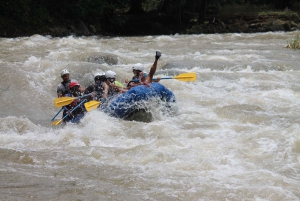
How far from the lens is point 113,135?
589 cm

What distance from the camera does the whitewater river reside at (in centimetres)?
400

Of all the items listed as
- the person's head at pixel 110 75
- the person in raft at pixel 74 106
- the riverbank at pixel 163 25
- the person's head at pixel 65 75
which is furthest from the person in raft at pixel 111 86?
the riverbank at pixel 163 25

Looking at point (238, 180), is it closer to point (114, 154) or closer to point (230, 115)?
point (114, 154)

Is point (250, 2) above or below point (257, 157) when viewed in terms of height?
above

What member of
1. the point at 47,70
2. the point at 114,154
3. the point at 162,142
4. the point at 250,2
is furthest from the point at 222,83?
the point at 250,2

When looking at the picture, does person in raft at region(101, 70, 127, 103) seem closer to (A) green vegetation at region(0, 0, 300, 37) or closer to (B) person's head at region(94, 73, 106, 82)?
(B) person's head at region(94, 73, 106, 82)

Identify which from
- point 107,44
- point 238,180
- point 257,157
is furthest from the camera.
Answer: point 107,44

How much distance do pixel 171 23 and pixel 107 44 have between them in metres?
7.22

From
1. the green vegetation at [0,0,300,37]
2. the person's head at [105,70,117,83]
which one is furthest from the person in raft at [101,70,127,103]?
the green vegetation at [0,0,300,37]

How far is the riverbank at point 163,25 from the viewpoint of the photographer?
64.8 ft

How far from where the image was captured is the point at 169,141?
5.48 meters

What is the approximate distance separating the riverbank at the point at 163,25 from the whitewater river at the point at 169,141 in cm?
912

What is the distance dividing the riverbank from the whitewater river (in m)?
9.12

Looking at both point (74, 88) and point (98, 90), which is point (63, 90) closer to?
point (74, 88)
